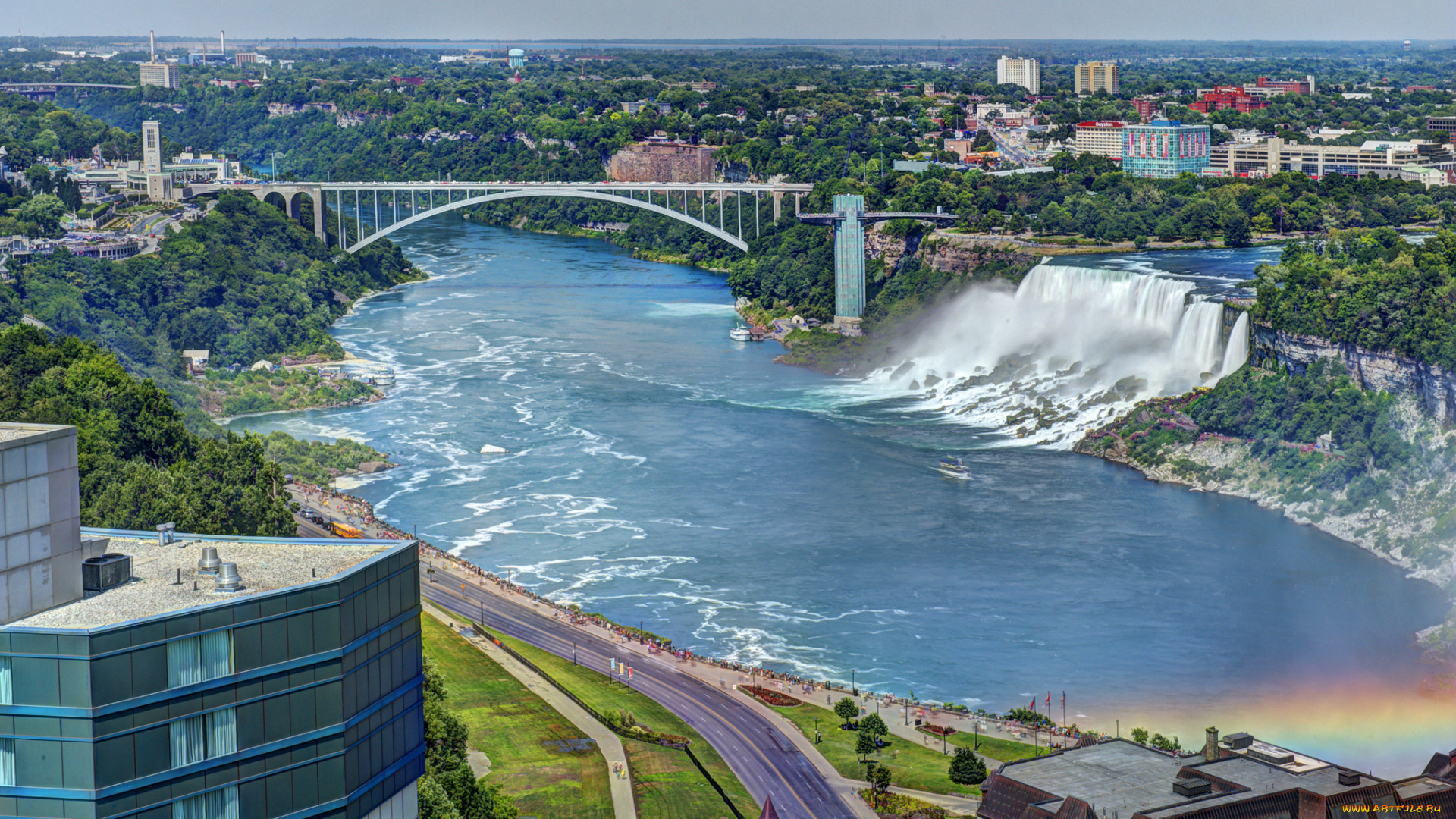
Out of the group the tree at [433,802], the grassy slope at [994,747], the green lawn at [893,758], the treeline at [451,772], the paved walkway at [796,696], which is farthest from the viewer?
the grassy slope at [994,747]

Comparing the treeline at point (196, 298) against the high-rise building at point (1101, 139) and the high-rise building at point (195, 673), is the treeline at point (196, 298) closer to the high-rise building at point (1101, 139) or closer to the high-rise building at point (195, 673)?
the high-rise building at point (195, 673)

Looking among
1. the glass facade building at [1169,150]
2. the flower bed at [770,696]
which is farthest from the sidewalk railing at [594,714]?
the glass facade building at [1169,150]

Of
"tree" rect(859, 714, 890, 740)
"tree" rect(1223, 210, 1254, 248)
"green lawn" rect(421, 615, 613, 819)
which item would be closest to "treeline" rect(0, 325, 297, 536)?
"green lawn" rect(421, 615, 613, 819)

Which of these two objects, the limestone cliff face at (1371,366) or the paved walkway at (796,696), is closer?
the paved walkway at (796,696)

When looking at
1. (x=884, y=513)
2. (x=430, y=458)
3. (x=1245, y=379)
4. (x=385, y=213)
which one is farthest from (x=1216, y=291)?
(x=385, y=213)

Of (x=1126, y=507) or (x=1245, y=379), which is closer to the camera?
(x=1126, y=507)

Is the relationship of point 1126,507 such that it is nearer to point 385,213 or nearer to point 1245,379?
point 1245,379
